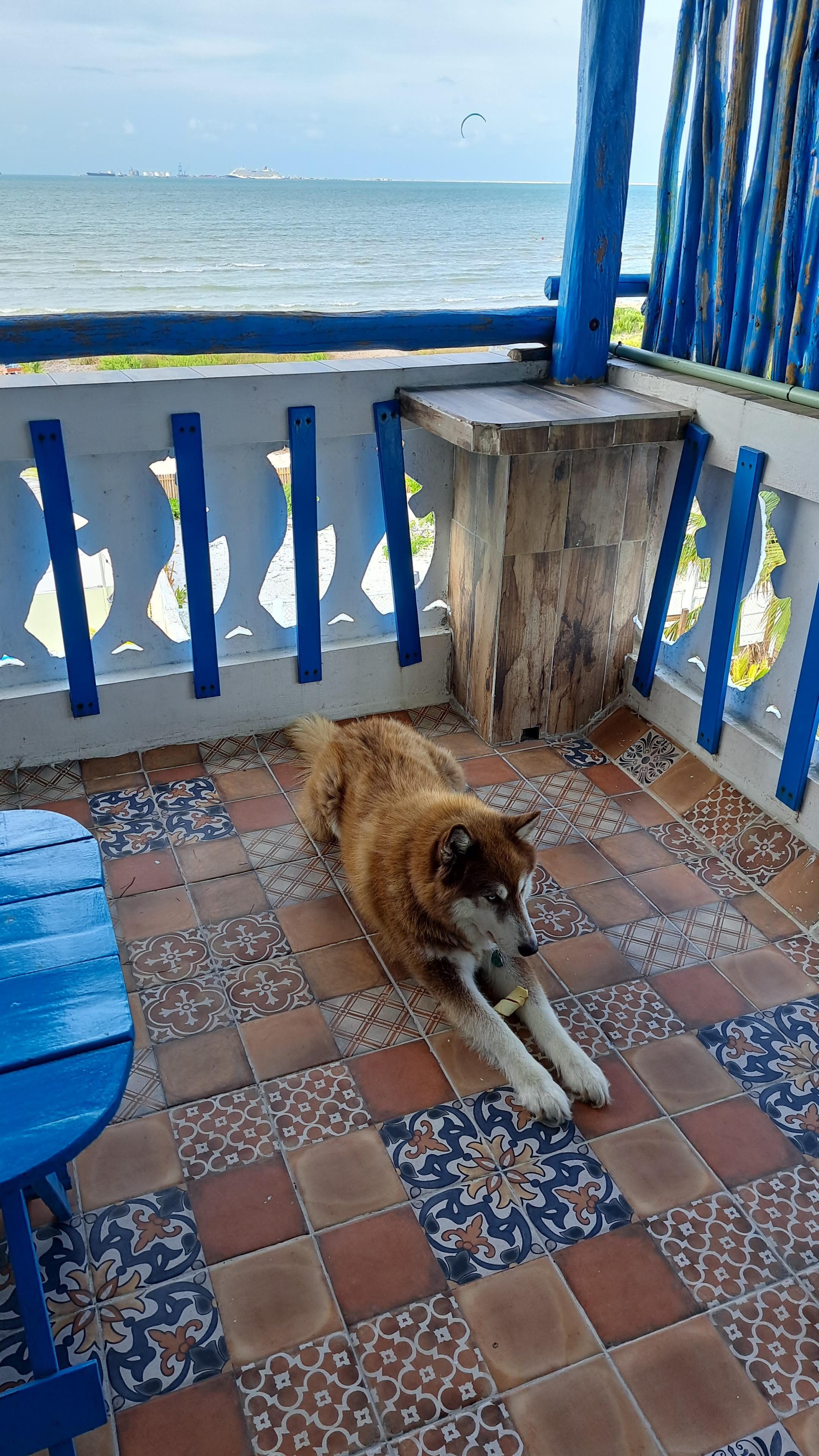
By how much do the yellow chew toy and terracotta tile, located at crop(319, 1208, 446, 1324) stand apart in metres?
0.60

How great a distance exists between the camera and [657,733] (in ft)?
12.2

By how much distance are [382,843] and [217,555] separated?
1.70 meters

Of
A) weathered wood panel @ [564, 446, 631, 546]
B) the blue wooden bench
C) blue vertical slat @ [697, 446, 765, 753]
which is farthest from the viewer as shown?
weathered wood panel @ [564, 446, 631, 546]

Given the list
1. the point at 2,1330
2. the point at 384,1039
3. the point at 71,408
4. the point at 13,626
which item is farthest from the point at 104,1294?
the point at 71,408

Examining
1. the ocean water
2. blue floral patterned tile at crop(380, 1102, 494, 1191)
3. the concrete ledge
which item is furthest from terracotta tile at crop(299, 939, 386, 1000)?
the ocean water

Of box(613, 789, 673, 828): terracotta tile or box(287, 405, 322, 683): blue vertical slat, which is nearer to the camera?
box(613, 789, 673, 828): terracotta tile

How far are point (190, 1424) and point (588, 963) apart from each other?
151 centimetres

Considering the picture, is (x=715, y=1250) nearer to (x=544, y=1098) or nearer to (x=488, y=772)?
(x=544, y=1098)

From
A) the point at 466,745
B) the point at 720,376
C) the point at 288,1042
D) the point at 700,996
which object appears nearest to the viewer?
Answer: the point at 288,1042

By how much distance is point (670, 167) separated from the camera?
346 cm

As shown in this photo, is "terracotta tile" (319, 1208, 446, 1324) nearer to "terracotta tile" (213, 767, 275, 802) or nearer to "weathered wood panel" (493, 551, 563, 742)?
"terracotta tile" (213, 767, 275, 802)

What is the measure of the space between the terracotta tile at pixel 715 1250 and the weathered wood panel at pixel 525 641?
80.9 inches

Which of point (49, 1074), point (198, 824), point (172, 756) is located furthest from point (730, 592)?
point (49, 1074)

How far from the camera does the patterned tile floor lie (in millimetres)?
1649
